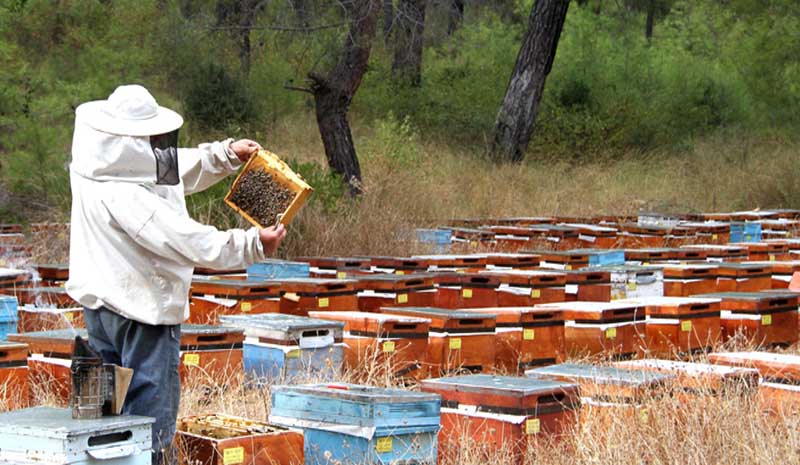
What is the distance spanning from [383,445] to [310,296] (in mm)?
3737

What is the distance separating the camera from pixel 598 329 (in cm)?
855

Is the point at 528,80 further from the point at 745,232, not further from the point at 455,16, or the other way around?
the point at 455,16

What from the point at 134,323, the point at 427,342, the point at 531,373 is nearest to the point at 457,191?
the point at 427,342

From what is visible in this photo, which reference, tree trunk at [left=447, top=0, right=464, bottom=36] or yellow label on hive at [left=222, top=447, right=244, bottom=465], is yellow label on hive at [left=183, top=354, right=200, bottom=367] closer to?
yellow label on hive at [left=222, top=447, right=244, bottom=465]

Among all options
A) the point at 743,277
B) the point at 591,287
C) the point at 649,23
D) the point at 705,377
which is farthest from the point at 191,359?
the point at 649,23

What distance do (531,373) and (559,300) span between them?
140 inches

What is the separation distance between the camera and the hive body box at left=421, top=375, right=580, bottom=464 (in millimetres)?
5754

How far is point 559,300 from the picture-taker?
1004 centimetres

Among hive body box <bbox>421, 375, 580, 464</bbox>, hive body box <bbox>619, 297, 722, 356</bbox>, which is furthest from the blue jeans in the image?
hive body box <bbox>619, 297, 722, 356</bbox>

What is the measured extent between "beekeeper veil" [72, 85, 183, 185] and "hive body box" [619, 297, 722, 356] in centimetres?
501

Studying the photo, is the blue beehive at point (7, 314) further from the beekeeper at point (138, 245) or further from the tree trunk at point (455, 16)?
the tree trunk at point (455, 16)

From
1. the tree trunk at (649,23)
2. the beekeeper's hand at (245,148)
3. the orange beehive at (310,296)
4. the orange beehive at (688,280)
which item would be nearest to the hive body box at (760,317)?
the orange beehive at (688,280)

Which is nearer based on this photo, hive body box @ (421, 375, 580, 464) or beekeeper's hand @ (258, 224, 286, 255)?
beekeeper's hand @ (258, 224, 286, 255)

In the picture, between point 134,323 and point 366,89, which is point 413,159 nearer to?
point 366,89
